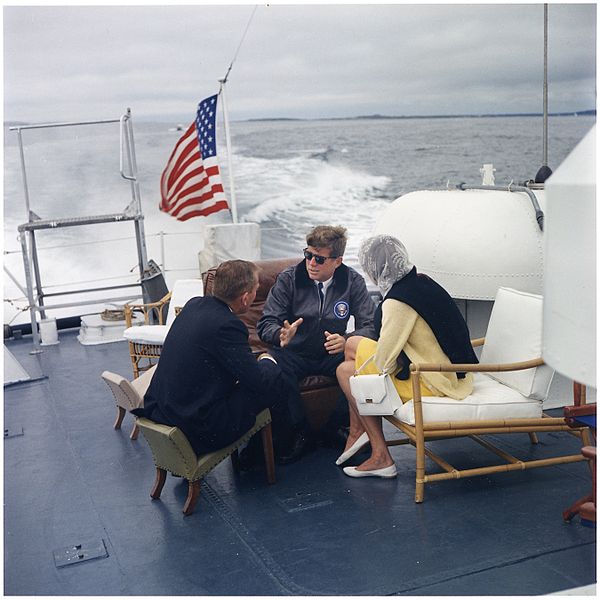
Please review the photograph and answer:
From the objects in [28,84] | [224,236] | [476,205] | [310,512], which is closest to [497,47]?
[28,84]

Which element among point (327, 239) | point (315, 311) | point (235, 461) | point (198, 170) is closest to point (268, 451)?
point (235, 461)

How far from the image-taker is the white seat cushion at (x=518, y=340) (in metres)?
2.98

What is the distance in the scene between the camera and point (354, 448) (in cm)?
325

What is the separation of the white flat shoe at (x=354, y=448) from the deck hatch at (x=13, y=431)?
1.77 meters

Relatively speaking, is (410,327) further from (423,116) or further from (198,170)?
(423,116)

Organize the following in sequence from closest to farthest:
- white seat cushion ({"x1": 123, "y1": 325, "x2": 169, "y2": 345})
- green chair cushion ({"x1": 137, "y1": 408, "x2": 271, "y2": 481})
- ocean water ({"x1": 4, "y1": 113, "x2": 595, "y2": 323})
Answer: green chair cushion ({"x1": 137, "y1": 408, "x2": 271, "y2": 481}) → white seat cushion ({"x1": 123, "y1": 325, "x2": 169, "y2": 345}) → ocean water ({"x1": 4, "y1": 113, "x2": 595, "y2": 323})

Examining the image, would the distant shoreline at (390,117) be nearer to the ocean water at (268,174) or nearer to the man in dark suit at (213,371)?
the ocean water at (268,174)

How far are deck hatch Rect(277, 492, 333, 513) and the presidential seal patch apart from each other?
34.3 inches

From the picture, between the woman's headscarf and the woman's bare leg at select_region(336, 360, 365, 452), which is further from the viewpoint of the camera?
the woman's bare leg at select_region(336, 360, 365, 452)

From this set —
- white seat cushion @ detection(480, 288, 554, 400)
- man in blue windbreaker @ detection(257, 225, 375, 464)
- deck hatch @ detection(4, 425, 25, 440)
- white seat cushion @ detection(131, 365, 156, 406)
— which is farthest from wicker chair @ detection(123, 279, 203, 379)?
white seat cushion @ detection(480, 288, 554, 400)

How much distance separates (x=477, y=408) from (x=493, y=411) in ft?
0.21

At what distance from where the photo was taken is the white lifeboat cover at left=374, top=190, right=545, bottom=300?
3.70 metres

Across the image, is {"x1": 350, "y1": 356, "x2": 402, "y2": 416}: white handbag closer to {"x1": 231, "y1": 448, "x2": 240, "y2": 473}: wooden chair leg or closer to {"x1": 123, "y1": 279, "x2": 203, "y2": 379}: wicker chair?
{"x1": 231, "y1": 448, "x2": 240, "y2": 473}: wooden chair leg

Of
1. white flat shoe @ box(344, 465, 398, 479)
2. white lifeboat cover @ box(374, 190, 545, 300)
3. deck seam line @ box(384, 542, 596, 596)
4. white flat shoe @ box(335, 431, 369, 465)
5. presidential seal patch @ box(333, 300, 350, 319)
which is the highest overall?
white lifeboat cover @ box(374, 190, 545, 300)
